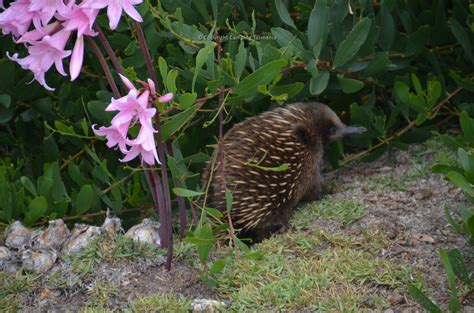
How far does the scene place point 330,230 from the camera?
4551 millimetres

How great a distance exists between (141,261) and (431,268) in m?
1.48

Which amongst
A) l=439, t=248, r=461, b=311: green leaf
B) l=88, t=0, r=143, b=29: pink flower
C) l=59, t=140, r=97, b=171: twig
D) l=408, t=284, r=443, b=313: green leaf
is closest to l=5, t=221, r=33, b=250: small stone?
l=59, t=140, r=97, b=171: twig

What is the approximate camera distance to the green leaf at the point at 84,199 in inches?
183

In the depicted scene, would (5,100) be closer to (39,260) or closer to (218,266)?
(39,260)

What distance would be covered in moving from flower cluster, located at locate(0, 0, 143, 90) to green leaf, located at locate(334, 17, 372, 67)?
168 centimetres

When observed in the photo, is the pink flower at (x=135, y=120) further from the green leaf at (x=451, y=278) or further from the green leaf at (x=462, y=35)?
the green leaf at (x=462, y=35)

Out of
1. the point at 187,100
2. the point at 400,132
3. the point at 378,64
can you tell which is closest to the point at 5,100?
the point at 187,100

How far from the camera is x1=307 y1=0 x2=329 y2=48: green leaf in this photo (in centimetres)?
463

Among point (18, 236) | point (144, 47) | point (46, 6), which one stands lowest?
point (18, 236)

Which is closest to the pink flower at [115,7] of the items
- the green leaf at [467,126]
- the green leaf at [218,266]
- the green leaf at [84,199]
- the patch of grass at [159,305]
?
the green leaf at [218,266]

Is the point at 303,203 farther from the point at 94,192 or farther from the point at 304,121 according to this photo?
the point at 94,192

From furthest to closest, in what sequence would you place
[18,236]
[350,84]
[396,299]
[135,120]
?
[350,84], [18,236], [396,299], [135,120]

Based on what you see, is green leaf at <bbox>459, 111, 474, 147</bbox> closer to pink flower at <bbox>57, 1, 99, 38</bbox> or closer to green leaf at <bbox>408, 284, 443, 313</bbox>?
green leaf at <bbox>408, 284, 443, 313</bbox>

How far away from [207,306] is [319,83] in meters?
1.71
